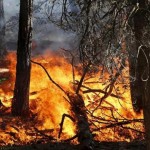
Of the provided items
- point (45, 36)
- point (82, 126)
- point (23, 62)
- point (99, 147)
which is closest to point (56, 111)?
point (23, 62)

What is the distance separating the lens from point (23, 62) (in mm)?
12695

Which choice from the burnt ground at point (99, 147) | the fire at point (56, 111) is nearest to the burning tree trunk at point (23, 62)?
the fire at point (56, 111)

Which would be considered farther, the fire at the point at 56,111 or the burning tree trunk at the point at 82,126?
the fire at the point at 56,111

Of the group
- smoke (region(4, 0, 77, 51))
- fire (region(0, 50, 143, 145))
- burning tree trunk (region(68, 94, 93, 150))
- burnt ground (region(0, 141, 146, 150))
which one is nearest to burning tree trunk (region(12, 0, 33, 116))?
fire (region(0, 50, 143, 145))

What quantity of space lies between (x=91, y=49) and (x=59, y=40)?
16167mm

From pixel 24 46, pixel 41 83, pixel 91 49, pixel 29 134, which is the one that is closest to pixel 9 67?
pixel 41 83

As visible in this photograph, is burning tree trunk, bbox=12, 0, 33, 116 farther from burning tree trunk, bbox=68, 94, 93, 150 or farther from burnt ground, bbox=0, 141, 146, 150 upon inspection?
burnt ground, bbox=0, 141, 146, 150

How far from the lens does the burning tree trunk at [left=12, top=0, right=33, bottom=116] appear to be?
12.3 meters

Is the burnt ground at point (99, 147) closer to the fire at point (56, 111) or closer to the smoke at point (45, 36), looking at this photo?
the fire at point (56, 111)

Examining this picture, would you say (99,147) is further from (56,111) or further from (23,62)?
(23,62)

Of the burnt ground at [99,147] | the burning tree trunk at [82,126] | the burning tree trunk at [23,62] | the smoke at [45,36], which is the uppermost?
the smoke at [45,36]

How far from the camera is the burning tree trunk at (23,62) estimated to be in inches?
484

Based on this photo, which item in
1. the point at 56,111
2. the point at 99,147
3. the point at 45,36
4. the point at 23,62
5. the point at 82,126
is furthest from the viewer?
the point at 45,36

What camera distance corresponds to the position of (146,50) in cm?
693
